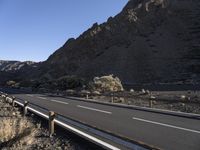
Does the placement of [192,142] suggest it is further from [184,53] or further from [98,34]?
[98,34]

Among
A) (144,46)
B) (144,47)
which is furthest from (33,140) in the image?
(144,46)

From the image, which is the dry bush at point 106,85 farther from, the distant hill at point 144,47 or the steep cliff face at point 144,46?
the steep cliff face at point 144,46

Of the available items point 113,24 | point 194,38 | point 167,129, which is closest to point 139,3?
point 113,24

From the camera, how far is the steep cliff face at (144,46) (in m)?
66.8

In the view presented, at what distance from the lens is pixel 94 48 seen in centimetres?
8494

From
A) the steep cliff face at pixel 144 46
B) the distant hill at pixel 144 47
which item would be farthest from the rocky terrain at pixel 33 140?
the steep cliff face at pixel 144 46

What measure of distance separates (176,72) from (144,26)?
20296mm

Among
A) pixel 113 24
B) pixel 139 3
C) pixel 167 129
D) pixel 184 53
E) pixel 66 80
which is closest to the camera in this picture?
pixel 167 129

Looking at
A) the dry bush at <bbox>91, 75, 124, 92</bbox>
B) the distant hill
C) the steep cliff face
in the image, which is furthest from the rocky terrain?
the steep cliff face

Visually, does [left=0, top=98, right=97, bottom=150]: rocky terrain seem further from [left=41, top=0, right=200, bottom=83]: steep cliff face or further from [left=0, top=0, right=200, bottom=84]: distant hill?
[left=41, top=0, right=200, bottom=83]: steep cliff face

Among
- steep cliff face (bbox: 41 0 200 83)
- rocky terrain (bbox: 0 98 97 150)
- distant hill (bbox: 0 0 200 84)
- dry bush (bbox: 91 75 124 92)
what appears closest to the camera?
rocky terrain (bbox: 0 98 97 150)

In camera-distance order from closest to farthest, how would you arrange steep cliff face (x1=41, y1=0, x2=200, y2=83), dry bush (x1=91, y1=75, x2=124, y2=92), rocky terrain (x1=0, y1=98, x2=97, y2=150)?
rocky terrain (x1=0, y1=98, x2=97, y2=150)
dry bush (x1=91, y1=75, x2=124, y2=92)
steep cliff face (x1=41, y1=0, x2=200, y2=83)

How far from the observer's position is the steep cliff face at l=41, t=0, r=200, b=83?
66.8 m

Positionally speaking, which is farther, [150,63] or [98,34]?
[98,34]
